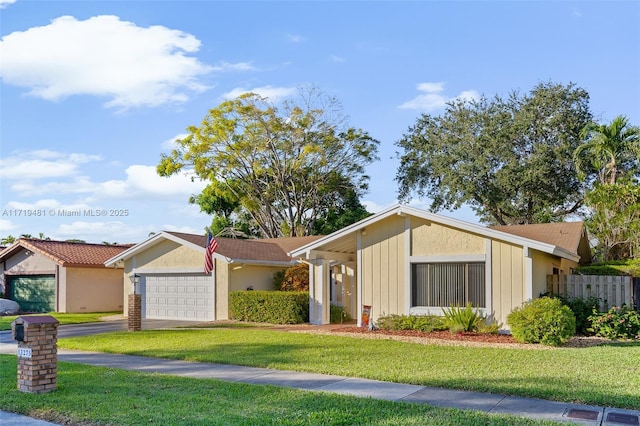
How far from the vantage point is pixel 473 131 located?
1508 inches

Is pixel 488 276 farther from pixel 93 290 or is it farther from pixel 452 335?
pixel 93 290

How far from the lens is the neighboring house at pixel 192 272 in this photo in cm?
2383

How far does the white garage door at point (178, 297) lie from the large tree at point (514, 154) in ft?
61.0

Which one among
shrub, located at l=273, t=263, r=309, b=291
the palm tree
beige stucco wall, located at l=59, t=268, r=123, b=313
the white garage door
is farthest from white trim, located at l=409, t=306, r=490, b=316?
beige stucco wall, located at l=59, t=268, r=123, b=313

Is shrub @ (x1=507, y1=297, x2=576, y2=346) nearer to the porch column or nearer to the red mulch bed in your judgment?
the red mulch bed

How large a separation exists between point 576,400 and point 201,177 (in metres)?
37.4

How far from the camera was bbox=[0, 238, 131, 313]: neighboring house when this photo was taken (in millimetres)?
29922

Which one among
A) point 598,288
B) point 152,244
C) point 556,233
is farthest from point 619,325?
point 152,244

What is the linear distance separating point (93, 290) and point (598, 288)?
23.5 metres

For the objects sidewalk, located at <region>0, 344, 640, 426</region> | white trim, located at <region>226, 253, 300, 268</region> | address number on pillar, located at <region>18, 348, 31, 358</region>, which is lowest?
sidewalk, located at <region>0, 344, 640, 426</region>

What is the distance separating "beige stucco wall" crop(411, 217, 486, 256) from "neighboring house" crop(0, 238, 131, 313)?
1866cm

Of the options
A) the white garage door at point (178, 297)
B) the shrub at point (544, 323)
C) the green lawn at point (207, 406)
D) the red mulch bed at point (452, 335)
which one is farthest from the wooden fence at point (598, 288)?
the white garage door at point (178, 297)

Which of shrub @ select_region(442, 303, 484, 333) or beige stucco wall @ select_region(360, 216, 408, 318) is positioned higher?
beige stucco wall @ select_region(360, 216, 408, 318)

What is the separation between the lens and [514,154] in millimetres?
36188
